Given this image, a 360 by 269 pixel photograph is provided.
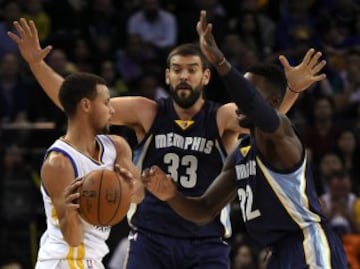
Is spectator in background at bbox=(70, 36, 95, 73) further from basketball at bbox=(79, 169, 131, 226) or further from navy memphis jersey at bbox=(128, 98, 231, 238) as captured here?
basketball at bbox=(79, 169, 131, 226)

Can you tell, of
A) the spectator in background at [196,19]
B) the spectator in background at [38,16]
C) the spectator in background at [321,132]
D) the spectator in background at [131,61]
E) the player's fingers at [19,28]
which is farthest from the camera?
the spectator in background at [196,19]

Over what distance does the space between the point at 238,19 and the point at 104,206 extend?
29.7 feet

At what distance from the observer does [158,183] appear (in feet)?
19.8

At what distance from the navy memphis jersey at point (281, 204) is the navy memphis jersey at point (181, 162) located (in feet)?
4.59

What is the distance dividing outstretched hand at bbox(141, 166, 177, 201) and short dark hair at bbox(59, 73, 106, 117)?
611 mm

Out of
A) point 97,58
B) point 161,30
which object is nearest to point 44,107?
point 97,58

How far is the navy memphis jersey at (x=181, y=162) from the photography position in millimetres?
7332

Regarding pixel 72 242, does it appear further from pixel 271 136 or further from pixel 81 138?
pixel 271 136

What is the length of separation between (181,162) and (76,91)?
4.38 feet

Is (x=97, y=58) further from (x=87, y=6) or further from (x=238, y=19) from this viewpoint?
(x=238, y=19)

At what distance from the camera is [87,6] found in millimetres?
14297

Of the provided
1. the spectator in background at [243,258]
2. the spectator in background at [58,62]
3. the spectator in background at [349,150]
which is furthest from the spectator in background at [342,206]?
the spectator in background at [58,62]

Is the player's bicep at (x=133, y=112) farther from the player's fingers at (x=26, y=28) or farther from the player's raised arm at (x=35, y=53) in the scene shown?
the player's fingers at (x=26, y=28)

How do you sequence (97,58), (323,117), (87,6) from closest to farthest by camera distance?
(323,117), (97,58), (87,6)
